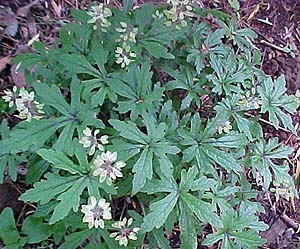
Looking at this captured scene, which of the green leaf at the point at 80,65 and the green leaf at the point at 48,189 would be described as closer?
the green leaf at the point at 48,189

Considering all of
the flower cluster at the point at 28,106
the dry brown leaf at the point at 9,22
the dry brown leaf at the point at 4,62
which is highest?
the flower cluster at the point at 28,106

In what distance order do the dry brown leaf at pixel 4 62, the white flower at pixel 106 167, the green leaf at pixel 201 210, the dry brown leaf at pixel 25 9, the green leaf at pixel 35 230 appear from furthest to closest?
the dry brown leaf at pixel 25 9
the dry brown leaf at pixel 4 62
the green leaf at pixel 35 230
the green leaf at pixel 201 210
the white flower at pixel 106 167

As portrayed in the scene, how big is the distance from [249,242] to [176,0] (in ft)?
2.53

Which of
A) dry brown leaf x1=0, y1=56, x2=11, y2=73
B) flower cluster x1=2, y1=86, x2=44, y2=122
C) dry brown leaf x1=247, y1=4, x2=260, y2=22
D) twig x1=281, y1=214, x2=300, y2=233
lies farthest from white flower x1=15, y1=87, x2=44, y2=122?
dry brown leaf x1=247, y1=4, x2=260, y2=22

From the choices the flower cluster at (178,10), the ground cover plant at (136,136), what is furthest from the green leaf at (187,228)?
the flower cluster at (178,10)

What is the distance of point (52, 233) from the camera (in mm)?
1849

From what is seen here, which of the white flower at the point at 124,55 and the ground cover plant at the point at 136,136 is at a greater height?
the white flower at the point at 124,55

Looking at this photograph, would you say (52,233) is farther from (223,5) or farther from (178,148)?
(223,5)

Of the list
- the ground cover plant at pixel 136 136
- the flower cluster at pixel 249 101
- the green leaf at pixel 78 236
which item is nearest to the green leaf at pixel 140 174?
the ground cover plant at pixel 136 136

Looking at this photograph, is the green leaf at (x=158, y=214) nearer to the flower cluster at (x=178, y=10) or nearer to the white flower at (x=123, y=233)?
the white flower at (x=123, y=233)

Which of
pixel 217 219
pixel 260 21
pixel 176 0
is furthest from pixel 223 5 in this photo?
pixel 217 219

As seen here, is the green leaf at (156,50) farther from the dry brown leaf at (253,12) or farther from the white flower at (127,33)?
the dry brown leaf at (253,12)

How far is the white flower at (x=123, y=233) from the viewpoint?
1646 millimetres

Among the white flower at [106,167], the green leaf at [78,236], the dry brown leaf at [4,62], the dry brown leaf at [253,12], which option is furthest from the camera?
the dry brown leaf at [253,12]
